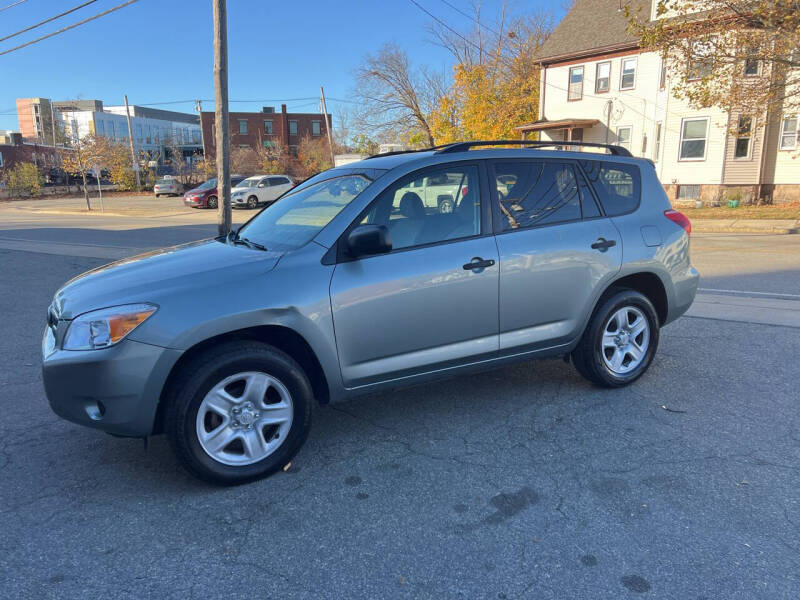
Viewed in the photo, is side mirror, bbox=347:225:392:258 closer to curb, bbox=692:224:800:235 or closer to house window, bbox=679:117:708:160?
curb, bbox=692:224:800:235

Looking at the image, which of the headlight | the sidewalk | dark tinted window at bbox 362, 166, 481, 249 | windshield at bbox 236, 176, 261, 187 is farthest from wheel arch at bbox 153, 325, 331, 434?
windshield at bbox 236, 176, 261, 187

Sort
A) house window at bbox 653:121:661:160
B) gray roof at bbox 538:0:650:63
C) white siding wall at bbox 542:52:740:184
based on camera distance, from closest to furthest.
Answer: white siding wall at bbox 542:52:740:184, house window at bbox 653:121:661:160, gray roof at bbox 538:0:650:63

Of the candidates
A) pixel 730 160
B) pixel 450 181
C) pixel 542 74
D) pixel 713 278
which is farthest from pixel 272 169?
pixel 450 181

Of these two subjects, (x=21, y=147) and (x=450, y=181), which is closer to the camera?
(x=450, y=181)

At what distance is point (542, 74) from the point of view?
30.0m

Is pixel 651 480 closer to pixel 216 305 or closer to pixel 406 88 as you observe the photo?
pixel 216 305

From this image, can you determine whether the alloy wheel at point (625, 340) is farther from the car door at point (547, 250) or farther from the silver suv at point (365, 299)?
the car door at point (547, 250)

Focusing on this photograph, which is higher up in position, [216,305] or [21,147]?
[21,147]

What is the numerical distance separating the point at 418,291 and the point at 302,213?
1.07 metres

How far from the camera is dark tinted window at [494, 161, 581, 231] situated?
4.07 metres

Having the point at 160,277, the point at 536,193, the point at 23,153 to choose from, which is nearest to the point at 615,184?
the point at 536,193

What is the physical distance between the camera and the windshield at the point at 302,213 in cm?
373

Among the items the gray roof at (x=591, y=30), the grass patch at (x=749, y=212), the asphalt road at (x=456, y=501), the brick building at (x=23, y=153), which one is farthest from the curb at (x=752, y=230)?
the brick building at (x=23, y=153)

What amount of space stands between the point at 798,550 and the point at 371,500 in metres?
1.98
